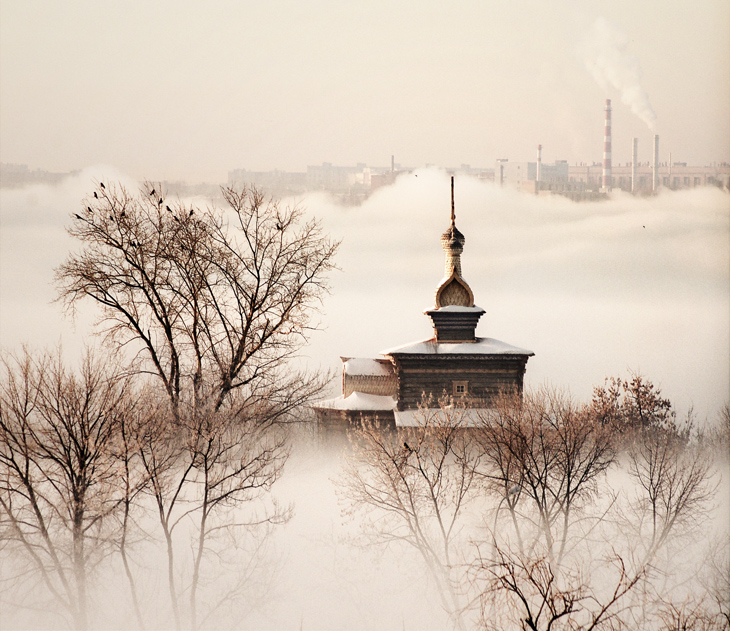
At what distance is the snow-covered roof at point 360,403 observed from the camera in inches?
991

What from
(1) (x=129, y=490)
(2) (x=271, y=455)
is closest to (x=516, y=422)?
(2) (x=271, y=455)

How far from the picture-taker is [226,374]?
23016mm

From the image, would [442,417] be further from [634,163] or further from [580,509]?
[634,163]

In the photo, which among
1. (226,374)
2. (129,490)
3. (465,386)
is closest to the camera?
(129,490)

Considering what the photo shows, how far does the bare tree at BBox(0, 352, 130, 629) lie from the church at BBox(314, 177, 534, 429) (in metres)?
6.70

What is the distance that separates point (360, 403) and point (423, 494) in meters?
5.12

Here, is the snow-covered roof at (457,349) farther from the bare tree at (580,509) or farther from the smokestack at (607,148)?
the smokestack at (607,148)

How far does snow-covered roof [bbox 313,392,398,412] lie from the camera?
2517 centimetres

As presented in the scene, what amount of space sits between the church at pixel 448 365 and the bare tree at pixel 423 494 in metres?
2.70

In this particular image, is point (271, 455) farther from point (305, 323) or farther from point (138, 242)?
point (138, 242)

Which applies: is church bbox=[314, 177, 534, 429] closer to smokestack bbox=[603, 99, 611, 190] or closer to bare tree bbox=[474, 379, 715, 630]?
bare tree bbox=[474, 379, 715, 630]

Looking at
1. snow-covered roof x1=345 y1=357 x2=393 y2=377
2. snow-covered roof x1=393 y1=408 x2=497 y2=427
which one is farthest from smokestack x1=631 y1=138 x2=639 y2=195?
snow-covered roof x1=345 y1=357 x2=393 y2=377

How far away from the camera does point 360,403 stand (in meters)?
25.4

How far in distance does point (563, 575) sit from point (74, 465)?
10987 mm
